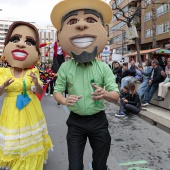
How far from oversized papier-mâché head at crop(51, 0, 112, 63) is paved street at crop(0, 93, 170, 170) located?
178 centimetres

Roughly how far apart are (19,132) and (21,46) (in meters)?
0.96

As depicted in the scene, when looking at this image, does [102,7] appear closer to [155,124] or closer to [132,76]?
[155,124]

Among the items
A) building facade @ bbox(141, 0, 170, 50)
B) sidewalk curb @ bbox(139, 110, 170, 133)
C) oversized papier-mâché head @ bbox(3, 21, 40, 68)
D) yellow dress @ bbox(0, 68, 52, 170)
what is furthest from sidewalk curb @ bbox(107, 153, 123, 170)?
building facade @ bbox(141, 0, 170, 50)

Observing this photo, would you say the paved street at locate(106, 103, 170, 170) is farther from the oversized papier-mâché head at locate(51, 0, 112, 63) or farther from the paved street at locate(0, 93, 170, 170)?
the oversized papier-mâché head at locate(51, 0, 112, 63)

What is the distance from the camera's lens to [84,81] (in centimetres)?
224

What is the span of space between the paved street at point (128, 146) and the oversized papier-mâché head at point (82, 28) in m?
1.78

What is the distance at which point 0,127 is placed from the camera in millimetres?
2777

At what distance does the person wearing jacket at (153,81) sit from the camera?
295 inches

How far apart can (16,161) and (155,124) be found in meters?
4.01

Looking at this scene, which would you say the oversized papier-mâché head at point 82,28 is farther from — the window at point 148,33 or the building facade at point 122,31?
the building facade at point 122,31

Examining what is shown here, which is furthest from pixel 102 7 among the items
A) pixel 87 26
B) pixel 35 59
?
pixel 35 59

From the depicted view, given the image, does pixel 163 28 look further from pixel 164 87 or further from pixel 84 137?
pixel 84 137

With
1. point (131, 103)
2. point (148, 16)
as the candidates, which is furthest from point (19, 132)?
point (148, 16)

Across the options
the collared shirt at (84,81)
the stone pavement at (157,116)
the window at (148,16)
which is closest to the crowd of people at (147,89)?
the stone pavement at (157,116)
